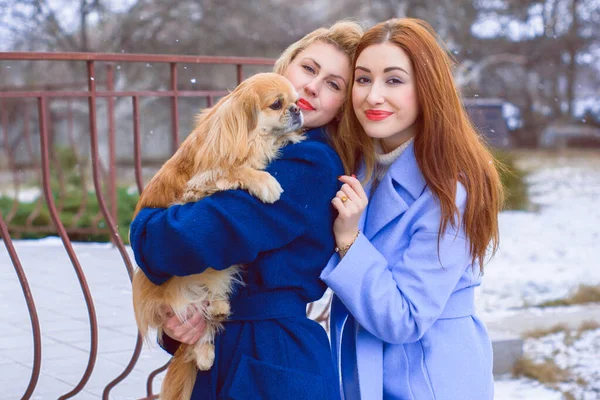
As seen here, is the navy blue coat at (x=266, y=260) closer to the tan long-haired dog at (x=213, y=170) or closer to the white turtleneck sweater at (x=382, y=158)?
the tan long-haired dog at (x=213, y=170)

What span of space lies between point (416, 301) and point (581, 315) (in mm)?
4600

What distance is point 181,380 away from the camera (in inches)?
97.0

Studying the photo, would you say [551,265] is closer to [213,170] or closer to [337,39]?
[337,39]

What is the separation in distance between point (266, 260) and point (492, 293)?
5.48 m

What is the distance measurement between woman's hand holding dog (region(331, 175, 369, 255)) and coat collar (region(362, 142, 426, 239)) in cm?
14

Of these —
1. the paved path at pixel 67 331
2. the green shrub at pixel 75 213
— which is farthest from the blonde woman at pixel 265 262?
the green shrub at pixel 75 213

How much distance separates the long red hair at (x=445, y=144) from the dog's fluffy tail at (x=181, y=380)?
2.72 ft

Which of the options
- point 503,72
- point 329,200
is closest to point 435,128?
point 329,200

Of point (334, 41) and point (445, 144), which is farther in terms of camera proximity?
point (334, 41)

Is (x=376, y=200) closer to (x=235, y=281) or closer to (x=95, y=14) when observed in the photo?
(x=235, y=281)

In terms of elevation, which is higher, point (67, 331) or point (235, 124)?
point (235, 124)

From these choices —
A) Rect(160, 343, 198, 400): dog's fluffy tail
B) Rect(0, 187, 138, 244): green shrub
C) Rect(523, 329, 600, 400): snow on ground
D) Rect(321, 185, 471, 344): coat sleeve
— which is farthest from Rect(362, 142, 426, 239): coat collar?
Rect(0, 187, 138, 244): green shrub

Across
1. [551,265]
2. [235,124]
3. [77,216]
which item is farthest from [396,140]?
[551,265]

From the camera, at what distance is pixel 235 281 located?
2426 millimetres
